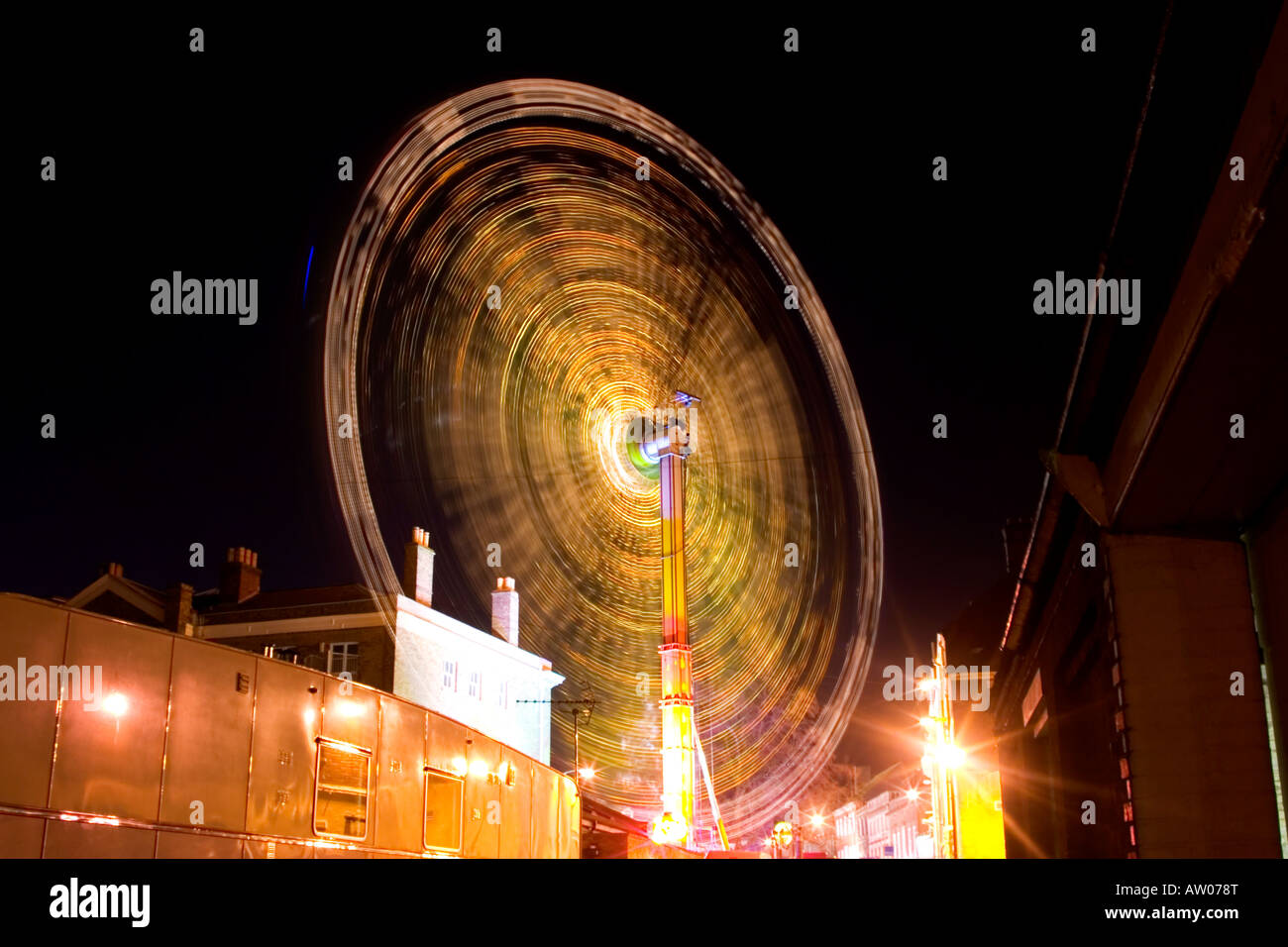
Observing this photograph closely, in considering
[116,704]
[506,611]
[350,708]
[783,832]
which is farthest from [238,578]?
[116,704]

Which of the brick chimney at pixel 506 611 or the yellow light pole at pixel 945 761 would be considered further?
the brick chimney at pixel 506 611

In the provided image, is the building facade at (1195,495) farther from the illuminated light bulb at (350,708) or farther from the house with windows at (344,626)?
the house with windows at (344,626)

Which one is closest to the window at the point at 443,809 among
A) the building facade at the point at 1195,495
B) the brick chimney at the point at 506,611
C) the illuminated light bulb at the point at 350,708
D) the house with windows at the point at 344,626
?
the illuminated light bulb at the point at 350,708

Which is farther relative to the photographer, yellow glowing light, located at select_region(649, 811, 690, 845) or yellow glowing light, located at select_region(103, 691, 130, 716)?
yellow glowing light, located at select_region(649, 811, 690, 845)

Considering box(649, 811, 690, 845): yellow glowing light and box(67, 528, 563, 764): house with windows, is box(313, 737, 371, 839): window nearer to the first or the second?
box(649, 811, 690, 845): yellow glowing light

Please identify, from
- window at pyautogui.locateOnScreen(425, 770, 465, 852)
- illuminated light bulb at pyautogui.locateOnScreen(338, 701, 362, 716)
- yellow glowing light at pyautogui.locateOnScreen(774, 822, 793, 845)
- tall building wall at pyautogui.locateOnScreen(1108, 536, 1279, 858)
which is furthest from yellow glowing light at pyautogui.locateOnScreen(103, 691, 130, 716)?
yellow glowing light at pyautogui.locateOnScreen(774, 822, 793, 845)
